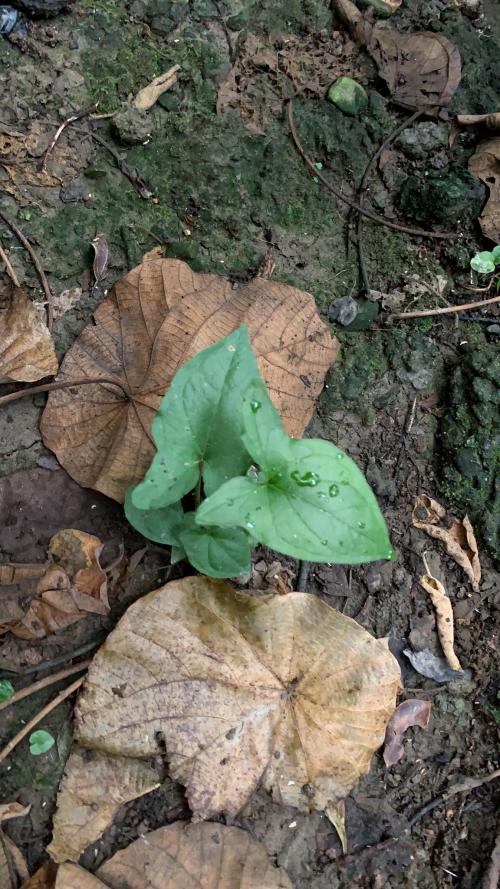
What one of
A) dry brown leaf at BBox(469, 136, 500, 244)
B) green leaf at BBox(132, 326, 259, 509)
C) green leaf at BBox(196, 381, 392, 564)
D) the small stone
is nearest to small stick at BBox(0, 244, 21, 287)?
green leaf at BBox(132, 326, 259, 509)

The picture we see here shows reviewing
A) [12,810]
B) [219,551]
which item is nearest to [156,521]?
[219,551]

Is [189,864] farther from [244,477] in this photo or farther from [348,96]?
[348,96]

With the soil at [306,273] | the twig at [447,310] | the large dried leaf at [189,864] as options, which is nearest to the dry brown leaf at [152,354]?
the soil at [306,273]

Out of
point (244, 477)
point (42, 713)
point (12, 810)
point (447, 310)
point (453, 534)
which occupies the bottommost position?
point (453, 534)

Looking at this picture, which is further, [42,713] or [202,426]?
[42,713]

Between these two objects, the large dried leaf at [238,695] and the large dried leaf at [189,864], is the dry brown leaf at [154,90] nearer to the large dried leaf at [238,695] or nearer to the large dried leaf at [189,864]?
the large dried leaf at [238,695]

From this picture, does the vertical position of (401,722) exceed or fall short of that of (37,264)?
it falls short
